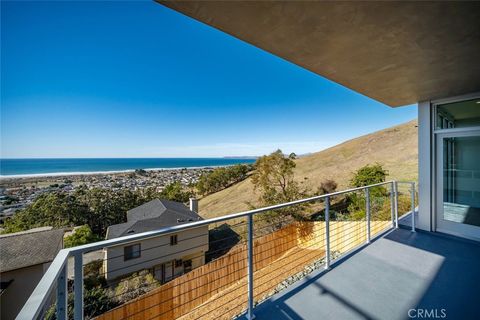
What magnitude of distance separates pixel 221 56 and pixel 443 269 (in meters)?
10.8

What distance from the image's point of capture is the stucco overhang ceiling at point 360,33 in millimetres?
1326

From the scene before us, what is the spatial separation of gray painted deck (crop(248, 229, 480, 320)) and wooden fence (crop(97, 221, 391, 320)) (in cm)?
61

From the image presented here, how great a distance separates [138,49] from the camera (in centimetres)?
924

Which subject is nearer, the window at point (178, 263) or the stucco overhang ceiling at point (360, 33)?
the stucco overhang ceiling at point (360, 33)

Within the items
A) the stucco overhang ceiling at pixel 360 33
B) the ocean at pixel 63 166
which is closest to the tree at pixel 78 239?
the stucco overhang ceiling at pixel 360 33

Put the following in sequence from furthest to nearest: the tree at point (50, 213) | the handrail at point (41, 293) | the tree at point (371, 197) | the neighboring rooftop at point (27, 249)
→ the tree at point (50, 213), the neighboring rooftop at point (27, 249), the tree at point (371, 197), the handrail at point (41, 293)

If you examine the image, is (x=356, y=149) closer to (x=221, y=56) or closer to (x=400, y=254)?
(x=221, y=56)

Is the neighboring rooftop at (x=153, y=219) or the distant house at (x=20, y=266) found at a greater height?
the neighboring rooftop at (x=153, y=219)

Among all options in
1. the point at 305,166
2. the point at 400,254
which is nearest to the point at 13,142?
the point at 400,254

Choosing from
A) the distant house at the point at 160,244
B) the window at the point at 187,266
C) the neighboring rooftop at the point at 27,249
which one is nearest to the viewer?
the neighboring rooftop at the point at 27,249

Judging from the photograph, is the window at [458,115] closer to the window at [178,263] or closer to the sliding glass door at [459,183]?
the sliding glass door at [459,183]

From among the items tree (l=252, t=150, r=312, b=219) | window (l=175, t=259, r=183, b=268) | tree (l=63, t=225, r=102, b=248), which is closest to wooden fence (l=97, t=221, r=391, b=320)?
tree (l=252, t=150, r=312, b=219)

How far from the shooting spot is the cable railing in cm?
106

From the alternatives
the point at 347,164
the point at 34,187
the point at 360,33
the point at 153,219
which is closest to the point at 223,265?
the point at 360,33
